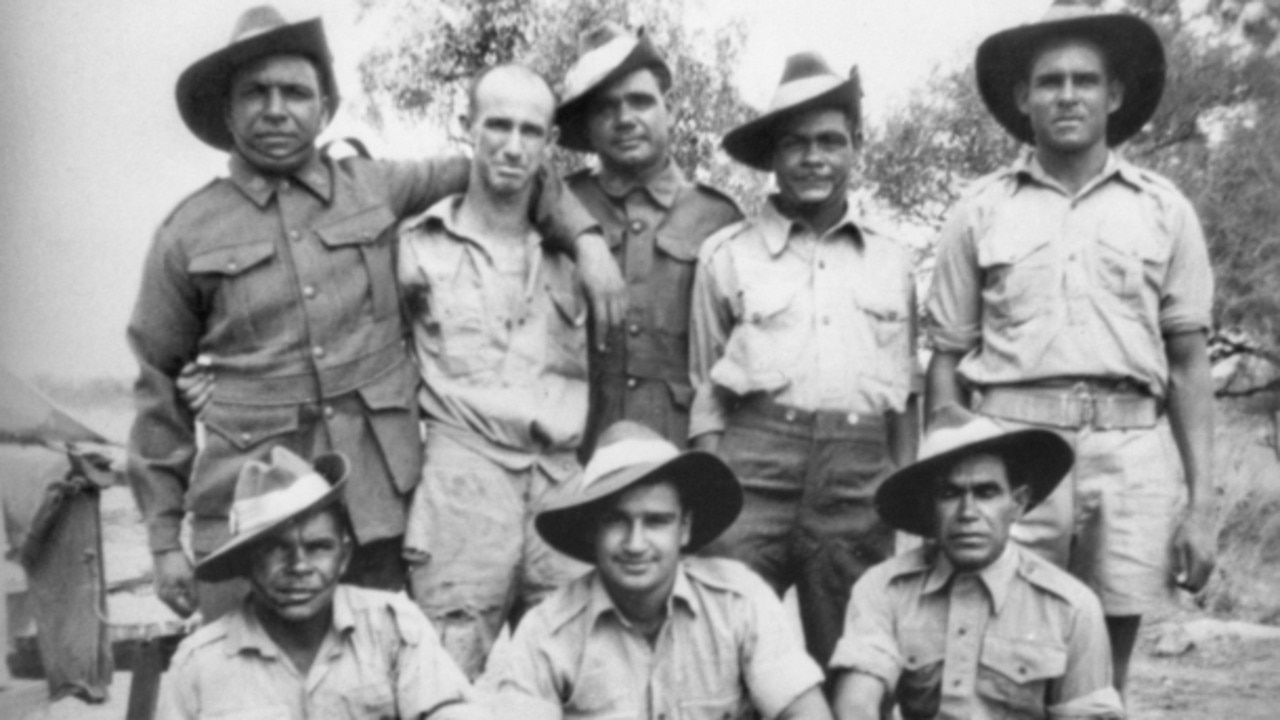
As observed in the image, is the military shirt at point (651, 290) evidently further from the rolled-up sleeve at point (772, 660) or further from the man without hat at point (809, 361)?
the rolled-up sleeve at point (772, 660)

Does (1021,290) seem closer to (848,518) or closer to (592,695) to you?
(848,518)

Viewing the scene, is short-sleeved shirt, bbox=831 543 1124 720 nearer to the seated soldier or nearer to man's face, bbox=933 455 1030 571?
man's face, bbox=933 455 1030 571

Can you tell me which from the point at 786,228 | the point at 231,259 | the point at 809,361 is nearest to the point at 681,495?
the point at 809,361

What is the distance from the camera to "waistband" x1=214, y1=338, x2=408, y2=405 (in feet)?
14.0

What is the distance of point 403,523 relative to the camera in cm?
437

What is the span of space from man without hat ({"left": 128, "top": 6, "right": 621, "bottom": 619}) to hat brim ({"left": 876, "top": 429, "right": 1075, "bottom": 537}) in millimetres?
988

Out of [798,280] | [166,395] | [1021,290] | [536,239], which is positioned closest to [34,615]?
[166,395]

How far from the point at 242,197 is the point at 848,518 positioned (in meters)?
2.02

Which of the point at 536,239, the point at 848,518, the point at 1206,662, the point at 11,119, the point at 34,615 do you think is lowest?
the point at 1206,662

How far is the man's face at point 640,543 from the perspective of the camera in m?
4.05

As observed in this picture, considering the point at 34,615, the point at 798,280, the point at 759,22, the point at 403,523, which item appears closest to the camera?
the point at 403,523

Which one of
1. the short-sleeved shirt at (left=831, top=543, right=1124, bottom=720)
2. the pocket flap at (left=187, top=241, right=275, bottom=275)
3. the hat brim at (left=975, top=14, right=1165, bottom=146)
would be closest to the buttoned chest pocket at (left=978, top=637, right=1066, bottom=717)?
the short-sleeved shirt at (left=831, top=543, right=1124, bottom=720)

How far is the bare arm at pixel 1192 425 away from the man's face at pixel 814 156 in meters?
1.12

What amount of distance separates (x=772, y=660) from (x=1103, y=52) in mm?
2071
